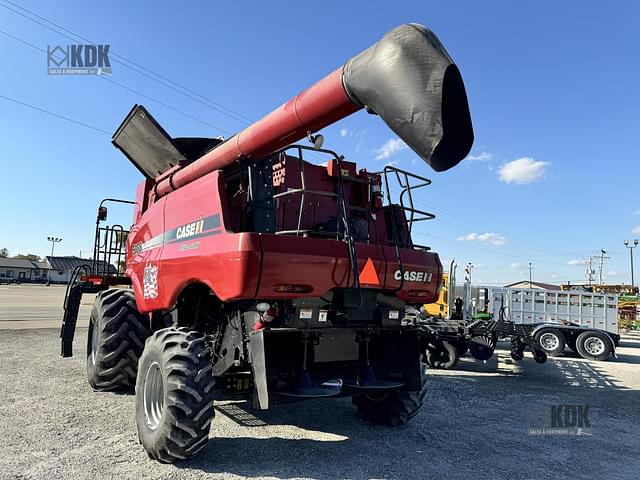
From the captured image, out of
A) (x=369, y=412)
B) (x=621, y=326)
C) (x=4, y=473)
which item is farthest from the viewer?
(x=621, y=326)

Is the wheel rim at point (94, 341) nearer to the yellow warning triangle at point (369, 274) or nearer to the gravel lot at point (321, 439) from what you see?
the gravel lot at point (321, 439)

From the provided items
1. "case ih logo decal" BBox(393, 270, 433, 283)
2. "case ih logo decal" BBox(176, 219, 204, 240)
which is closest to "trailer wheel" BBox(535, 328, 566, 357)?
"case ih logo decal" BBox(393, 270, 433, 283)

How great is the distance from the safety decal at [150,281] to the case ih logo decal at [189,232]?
0.29 meters

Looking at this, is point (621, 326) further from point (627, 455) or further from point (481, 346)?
point (627, 455)

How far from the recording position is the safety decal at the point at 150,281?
17.7ft

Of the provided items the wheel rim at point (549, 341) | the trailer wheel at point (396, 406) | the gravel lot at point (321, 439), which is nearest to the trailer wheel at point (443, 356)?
the gravel lot at point (321, 439)

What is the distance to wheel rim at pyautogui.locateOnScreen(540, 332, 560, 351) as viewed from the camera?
44.8ft

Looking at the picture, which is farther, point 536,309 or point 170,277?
point 536,309

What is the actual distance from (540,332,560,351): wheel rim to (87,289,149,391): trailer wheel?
11.7 m

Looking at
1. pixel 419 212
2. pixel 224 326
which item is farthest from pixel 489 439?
pixel 224 326

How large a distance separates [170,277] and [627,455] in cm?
526

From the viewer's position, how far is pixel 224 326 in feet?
15.6

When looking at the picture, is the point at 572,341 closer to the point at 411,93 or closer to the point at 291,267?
the point at 291,267

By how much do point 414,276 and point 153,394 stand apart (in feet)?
9.39
